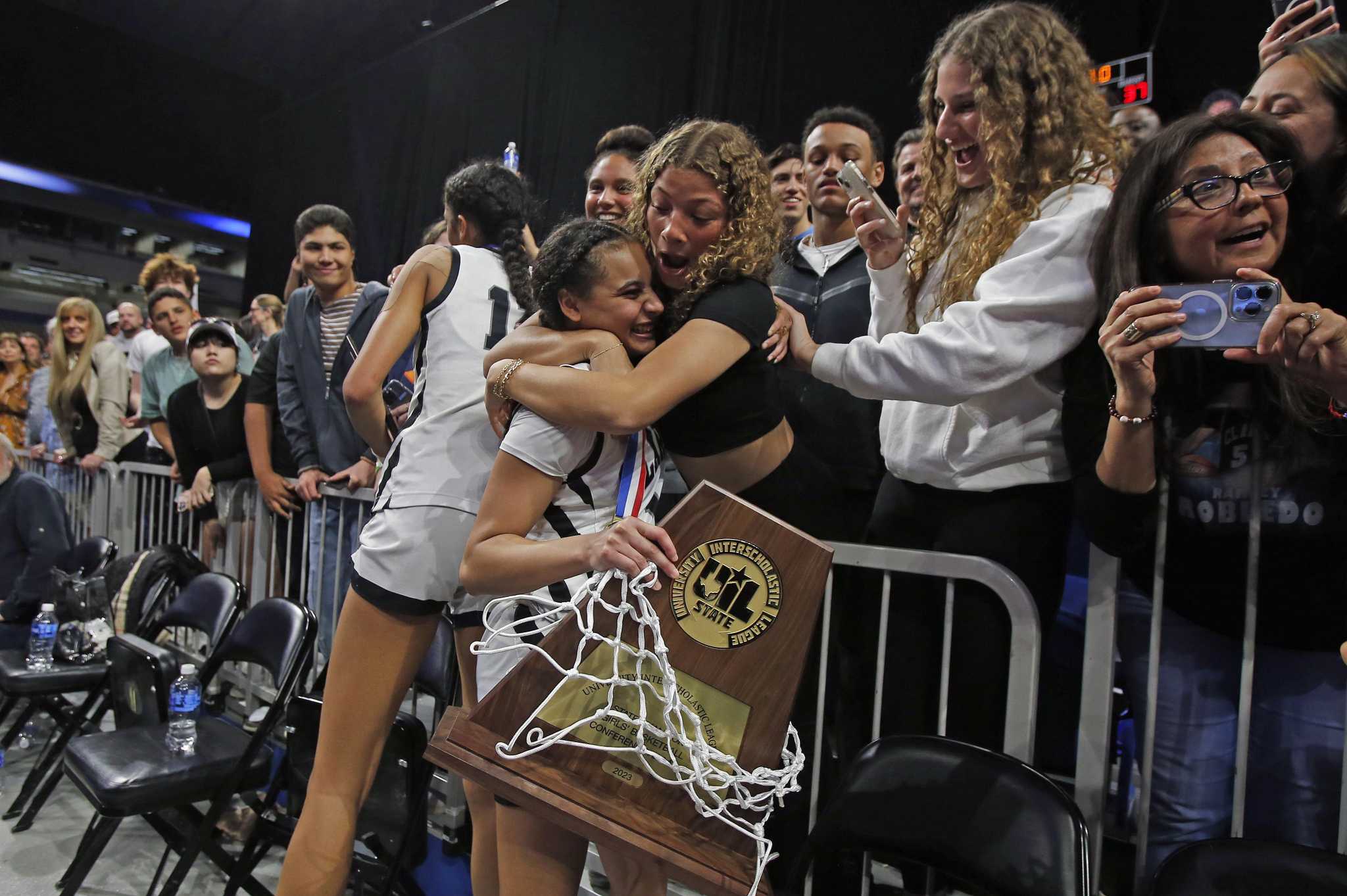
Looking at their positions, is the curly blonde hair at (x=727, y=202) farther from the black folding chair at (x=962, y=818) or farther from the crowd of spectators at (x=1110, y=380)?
the black folding chair at (x=962, y=818)

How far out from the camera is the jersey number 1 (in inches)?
70.5

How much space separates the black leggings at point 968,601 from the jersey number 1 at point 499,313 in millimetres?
899

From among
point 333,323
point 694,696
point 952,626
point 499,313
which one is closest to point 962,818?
point 952,626

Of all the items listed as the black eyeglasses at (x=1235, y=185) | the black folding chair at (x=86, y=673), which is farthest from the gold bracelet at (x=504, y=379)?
the black folding chair at (x=86, y=673)

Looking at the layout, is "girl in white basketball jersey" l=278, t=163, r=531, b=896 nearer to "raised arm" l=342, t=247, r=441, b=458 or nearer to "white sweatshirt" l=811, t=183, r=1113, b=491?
"raised arm" l=342, t=247, r=441, b=458

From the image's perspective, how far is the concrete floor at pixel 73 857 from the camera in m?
2.32

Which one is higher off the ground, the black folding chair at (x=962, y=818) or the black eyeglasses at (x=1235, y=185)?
the black eyeglasses at (x=1235, y=185)

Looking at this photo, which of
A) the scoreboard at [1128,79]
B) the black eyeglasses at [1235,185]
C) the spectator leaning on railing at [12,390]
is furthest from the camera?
the spectator leaning on railing at [12,390]

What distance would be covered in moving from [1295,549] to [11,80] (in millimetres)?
10943

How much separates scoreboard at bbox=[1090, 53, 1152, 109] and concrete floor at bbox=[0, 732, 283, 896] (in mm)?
4196

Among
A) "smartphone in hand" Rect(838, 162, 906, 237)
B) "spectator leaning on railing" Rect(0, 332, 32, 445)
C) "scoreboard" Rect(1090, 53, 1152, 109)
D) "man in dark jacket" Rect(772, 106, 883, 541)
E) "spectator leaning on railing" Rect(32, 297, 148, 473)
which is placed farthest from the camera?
"spectator leaning on railing" Rect(0, 332, 32, 445)

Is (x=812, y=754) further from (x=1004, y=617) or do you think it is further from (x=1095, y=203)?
(x=1095, y=203)

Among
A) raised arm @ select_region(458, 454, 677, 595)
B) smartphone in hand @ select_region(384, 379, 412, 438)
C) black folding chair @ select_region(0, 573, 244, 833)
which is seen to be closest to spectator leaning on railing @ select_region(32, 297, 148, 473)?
black folding chair @ select_region(0, 573, 244, 833)

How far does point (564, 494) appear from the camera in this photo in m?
1.28
